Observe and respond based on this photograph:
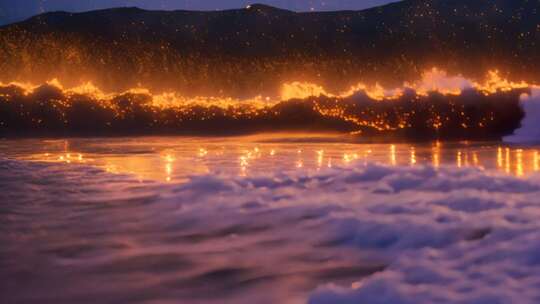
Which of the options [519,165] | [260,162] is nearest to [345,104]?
[260,162]

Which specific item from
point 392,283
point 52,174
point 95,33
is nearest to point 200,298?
point 392,283

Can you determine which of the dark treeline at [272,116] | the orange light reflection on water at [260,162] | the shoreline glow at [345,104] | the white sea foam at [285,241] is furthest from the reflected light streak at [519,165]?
the shoreline glow at [345,104]

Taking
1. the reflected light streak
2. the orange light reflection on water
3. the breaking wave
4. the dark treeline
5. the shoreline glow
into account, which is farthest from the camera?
the shoreline glow

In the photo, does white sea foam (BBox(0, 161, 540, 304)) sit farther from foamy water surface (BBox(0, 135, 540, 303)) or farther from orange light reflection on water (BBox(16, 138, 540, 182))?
orange light reflection on water (BBox(16, 138, 540, 182))

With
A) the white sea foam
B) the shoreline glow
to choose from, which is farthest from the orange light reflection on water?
the shoreline glow

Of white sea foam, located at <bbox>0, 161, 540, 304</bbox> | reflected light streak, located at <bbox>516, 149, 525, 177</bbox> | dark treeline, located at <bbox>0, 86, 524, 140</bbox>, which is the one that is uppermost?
dark treeline, located at <bbox>0, 86, 524, 140</bbox>

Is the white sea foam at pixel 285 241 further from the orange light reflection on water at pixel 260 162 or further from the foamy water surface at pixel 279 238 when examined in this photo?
the orange light reflection on water at pixel 260 162
